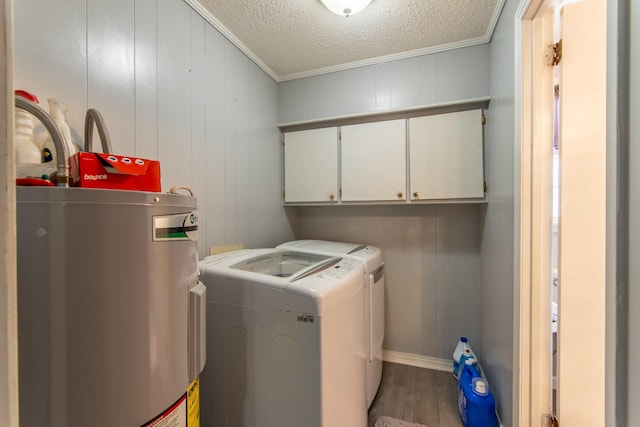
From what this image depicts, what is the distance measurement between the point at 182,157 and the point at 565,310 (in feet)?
6.16

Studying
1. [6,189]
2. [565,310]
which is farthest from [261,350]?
[565,310]

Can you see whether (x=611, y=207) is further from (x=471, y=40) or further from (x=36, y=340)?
(x=471, y=40)

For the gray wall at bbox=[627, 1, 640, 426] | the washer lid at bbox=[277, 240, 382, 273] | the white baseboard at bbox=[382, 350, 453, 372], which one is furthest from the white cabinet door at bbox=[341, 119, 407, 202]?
the gray wall at bbox=[627, 1, 640, 426]

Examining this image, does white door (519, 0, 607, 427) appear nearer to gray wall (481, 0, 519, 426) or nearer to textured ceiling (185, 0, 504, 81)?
gray wall (481, 0, 519, 426)

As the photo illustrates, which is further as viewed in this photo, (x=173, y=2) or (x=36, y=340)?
(x=173, y=2)

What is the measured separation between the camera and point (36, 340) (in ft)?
1.69

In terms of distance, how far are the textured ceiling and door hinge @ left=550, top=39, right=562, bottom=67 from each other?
54cm

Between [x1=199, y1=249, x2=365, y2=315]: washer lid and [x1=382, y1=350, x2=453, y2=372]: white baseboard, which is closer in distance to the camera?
[x1=199, y1=249, x2=365, y2=315]: washer lid

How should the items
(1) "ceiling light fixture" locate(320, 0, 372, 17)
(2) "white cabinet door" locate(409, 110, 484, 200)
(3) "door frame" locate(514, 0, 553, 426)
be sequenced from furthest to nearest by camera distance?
(2) "white cabinet door" locate(409, 110, 484, 200), (1) "ceiling light fixture" locate(320, 0, 372, 17), (3) "door frame" locate(514, 0, 553, 426)

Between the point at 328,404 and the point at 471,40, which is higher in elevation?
the point at 471,40

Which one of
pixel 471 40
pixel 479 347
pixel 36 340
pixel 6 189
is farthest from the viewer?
pixel 479 347

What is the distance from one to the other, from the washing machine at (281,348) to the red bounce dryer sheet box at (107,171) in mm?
571

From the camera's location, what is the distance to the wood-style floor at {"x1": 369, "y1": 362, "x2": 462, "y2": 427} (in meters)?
1.57

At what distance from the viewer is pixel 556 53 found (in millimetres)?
1101
